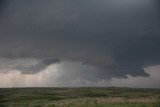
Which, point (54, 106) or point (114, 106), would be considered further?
point (54, 106)

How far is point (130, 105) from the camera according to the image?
35250 millimetres

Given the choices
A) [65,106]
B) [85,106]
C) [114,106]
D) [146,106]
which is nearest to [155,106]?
[146,106]

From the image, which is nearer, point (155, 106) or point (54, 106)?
point (155, 106)

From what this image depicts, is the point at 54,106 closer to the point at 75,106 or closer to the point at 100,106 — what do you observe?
the point at 75,106

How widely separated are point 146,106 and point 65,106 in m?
10.3

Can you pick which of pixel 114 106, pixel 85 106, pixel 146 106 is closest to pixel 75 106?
pixel 85 106

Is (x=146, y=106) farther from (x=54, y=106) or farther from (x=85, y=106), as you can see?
(x=54, y=106)

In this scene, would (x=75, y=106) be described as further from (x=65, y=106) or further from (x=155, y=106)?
(x=155, y=106)

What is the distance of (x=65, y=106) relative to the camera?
36.0m

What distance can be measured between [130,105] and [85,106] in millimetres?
5777

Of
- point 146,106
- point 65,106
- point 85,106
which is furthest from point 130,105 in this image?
point 65,106

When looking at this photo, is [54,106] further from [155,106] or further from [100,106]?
[155,106]

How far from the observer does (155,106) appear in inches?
1332

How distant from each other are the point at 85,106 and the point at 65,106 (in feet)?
9.25
